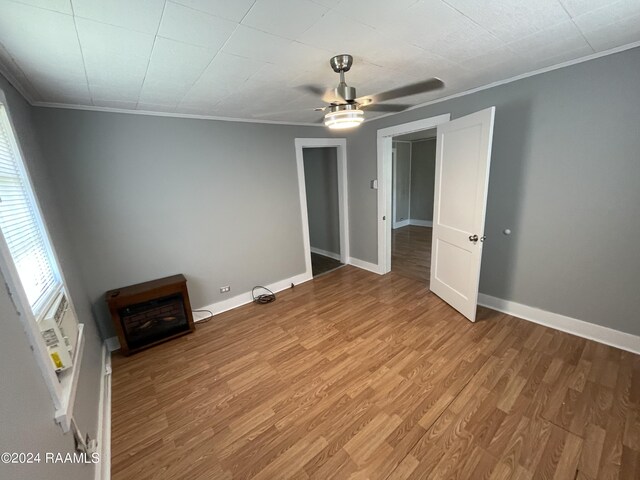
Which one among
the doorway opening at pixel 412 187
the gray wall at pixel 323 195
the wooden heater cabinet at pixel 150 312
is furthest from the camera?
the doorway opening at pixel 412 187

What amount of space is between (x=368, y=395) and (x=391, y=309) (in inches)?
49.7

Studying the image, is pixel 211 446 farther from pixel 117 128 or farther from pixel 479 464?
pixel 117 128

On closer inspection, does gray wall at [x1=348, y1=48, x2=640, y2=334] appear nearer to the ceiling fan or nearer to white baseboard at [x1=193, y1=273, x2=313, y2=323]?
the ceiling fan

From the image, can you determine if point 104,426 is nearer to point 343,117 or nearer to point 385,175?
point 343,117

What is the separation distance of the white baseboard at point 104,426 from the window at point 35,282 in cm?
45

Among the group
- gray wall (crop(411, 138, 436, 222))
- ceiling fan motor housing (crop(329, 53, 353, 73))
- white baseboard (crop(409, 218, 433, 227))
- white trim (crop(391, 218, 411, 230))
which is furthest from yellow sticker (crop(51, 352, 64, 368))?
white baseboard (crop(409, 218, 433, 227))

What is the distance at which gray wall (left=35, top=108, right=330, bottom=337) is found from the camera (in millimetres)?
2236

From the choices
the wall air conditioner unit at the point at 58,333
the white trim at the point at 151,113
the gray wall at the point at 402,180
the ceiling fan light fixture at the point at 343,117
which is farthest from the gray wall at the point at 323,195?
the wall air conditioner unit at the point at 58,333

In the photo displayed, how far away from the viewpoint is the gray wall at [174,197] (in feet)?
7.34

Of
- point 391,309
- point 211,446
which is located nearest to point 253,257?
point 391,309

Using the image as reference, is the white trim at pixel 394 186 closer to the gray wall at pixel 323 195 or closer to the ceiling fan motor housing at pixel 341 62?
the gray wall at pixel 323 195

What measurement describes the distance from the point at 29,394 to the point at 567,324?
144 inches

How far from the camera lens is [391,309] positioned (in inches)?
117

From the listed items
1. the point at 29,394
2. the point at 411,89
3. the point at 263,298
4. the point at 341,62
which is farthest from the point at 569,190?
the point at 29,394
